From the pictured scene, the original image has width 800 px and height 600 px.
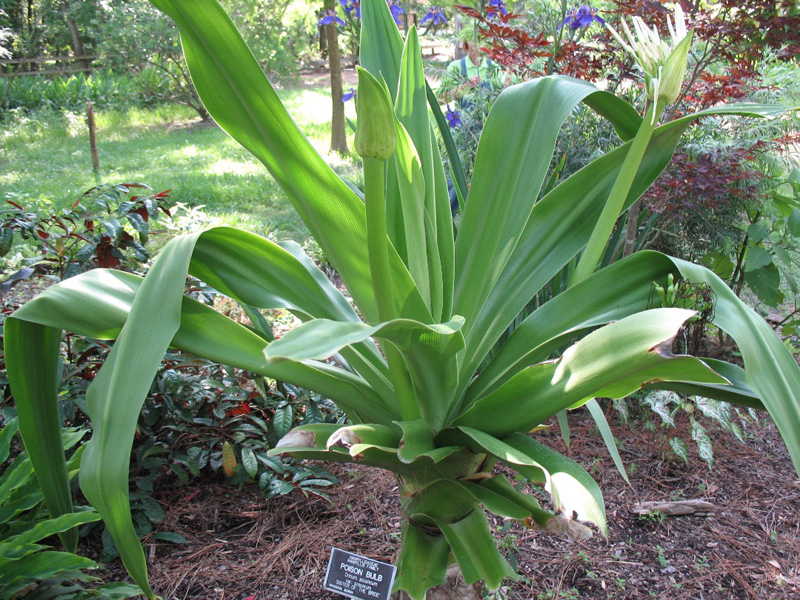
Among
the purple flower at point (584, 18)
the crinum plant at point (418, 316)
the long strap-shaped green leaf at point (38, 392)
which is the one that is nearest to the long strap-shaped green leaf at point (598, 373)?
the crinum plant at point (418, 316)

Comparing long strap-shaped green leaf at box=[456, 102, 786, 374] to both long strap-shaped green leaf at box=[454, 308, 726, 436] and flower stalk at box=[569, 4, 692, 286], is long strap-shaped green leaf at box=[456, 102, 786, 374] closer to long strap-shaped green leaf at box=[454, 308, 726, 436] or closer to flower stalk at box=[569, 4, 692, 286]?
flower stalk at box=[569, 4, 692, 286]

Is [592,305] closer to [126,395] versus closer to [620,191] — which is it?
[620,191]

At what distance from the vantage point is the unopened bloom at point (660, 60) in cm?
92

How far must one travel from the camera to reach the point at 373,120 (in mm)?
696

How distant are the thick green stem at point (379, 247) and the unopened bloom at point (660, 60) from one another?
0.44 meters

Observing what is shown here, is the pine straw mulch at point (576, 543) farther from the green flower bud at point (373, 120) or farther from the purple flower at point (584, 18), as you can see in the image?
the purple flower at point (584, 18)

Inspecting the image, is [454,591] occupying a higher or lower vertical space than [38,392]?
lower

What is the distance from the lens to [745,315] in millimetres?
864

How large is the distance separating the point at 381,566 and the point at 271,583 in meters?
0.46

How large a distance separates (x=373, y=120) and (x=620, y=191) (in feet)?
1.62

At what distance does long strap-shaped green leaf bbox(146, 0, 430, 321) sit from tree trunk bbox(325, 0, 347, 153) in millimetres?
5145

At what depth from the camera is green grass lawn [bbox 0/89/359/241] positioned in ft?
16.0

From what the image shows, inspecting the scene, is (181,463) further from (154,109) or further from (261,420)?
(154,109)

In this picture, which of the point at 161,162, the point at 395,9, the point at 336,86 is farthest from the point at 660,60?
the point at 161,162
